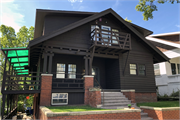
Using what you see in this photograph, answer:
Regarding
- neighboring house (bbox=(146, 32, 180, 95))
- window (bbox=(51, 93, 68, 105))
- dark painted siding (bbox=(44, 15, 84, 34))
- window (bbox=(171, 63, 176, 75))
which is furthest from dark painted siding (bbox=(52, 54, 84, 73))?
window (bbox=(171, 63, 176, 75))

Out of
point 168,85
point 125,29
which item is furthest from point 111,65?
point 168,85

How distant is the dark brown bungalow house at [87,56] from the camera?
39.2 feet

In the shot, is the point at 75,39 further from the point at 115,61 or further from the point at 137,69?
the point at 137,69

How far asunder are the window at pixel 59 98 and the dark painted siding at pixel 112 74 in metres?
5.31

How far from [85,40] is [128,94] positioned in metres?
5.97

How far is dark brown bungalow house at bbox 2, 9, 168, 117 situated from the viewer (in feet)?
39.2

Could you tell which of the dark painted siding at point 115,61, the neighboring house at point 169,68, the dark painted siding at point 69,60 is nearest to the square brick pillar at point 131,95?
the dark painted siding at point 115,61

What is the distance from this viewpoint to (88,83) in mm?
12305

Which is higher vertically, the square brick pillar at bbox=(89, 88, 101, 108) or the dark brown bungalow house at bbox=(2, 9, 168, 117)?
the dark brown bungalow house at bbox=(2, 9, 168, 117)

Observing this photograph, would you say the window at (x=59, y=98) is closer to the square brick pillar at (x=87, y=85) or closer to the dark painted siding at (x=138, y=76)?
the square brick pillar at (x=87, y=85)

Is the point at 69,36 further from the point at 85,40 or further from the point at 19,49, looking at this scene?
the point at 19,49

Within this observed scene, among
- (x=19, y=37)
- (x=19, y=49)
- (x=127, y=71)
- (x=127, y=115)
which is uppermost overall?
(x=19, y=37)

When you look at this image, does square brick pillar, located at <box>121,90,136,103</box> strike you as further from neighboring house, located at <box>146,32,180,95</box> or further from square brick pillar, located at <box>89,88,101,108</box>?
neighboring house, located at <box>146,32,180,95</box>

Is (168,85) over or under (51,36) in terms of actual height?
under
